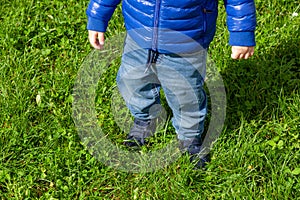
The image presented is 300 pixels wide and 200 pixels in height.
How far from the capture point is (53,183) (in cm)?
266

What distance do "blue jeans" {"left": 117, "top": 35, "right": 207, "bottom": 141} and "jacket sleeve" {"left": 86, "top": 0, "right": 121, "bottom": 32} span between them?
0.13 m

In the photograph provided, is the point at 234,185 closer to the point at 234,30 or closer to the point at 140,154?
the point at 140,154

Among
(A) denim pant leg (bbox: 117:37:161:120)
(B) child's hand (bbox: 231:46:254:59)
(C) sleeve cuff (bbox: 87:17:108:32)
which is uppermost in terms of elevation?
(C) sleeve cuff (bbox: 87:17:108:32)

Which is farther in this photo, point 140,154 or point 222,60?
point 222,60

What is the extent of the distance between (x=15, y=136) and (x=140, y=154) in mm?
632

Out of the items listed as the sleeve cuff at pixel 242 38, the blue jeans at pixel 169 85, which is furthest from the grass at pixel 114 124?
the sleeve cuff at pixel 242 38

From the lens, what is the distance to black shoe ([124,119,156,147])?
111 inches

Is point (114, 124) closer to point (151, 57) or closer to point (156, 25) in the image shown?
point (151, 57)

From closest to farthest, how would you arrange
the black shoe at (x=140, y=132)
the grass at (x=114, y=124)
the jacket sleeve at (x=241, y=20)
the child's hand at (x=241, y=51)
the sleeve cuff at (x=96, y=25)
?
the jacket sleeve at (x=241, y=20) < the child's hand at (x=241, y=51) < the sleeve cuff at (x=96, y=25) < the grass at (x=114, y=124) < the black shoe at (x=140, y=132)

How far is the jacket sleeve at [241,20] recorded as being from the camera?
2.04 metres

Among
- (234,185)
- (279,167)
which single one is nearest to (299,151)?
(279,167)

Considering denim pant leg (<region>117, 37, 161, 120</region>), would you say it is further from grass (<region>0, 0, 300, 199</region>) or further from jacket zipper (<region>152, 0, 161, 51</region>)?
grass (<region>0, 0, 300, 199</region>)

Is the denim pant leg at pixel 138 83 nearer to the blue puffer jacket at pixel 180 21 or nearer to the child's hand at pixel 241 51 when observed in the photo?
the blue puffer jacket at pixel 180 21

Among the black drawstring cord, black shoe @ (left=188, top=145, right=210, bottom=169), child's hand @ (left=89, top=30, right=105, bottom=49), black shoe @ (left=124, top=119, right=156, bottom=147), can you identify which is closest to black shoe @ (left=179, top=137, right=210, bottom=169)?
black shoe @ (left=188, top=145, right=210, bottom=169)
